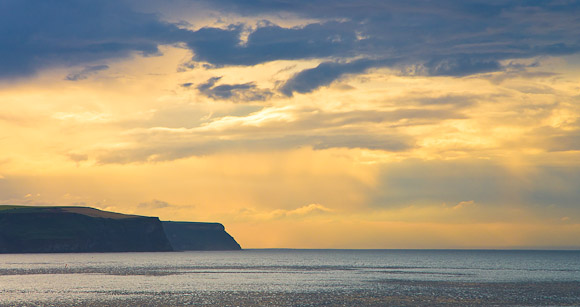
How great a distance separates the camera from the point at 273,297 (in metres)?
87.5

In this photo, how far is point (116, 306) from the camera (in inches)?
2908

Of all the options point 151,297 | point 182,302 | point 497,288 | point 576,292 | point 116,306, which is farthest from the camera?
point 497,288

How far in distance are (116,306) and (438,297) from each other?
45920 millimetres

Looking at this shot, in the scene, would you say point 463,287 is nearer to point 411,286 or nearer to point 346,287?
point 411,286

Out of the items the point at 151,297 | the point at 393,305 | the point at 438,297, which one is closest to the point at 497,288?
the point at 438,297

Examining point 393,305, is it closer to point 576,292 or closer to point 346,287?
point 346,287

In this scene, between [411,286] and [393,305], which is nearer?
[393,305]

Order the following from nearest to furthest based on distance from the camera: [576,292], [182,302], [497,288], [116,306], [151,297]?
[116,306]
[182,302]
[151,297]
[576,292]
[497,288]

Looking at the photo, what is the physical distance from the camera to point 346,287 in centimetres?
10794

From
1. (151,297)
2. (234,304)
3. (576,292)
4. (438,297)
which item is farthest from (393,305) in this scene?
(576,292)

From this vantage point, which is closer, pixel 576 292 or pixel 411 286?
pixel 576 292

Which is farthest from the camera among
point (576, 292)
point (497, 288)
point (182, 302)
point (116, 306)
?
point (497, 288)

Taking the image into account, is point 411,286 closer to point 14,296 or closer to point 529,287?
point 529,287

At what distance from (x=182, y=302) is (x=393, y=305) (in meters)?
27.6
